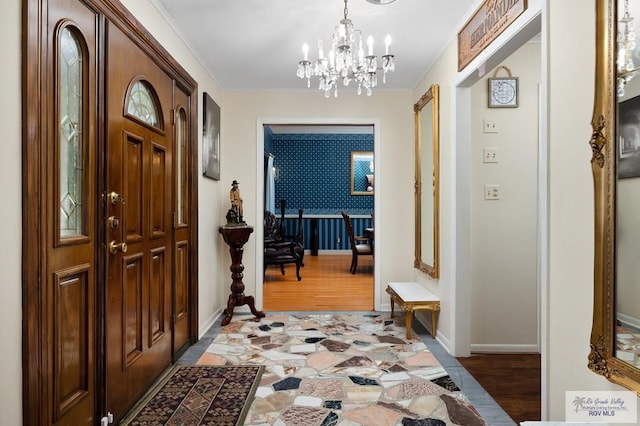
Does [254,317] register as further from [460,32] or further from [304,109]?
[460,32]

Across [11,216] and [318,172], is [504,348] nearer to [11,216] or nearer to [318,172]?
[11,216]

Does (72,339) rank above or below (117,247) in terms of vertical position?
below

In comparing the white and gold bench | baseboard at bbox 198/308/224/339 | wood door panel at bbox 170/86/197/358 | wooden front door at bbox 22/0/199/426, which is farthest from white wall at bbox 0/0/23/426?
the white and gold bench

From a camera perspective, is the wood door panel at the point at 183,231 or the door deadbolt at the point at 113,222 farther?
the wood door panel at the point at 183,231

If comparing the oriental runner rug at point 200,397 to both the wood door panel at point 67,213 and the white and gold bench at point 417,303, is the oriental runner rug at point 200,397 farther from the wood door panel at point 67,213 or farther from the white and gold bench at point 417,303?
the white and gold bench at point 417,303

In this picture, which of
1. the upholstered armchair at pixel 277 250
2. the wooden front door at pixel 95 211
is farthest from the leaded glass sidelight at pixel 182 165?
the upholstered armchair at pixel 277 250

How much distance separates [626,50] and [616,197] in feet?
1.50

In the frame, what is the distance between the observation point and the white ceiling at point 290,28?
2523 millimetres

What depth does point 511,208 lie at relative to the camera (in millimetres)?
3068

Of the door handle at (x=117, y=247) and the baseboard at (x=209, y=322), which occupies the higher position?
the door handle at (x=117, y=247)

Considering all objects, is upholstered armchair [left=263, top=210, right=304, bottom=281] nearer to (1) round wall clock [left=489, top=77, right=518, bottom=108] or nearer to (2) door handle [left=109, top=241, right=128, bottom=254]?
(1) round wall clock [left=489, top=77, right=518, bottom=108]

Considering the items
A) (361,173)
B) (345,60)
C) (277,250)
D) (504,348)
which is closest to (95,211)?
(345,60)

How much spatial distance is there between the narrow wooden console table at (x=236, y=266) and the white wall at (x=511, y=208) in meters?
2.03

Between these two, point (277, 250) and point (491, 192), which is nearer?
point (491, 192)
